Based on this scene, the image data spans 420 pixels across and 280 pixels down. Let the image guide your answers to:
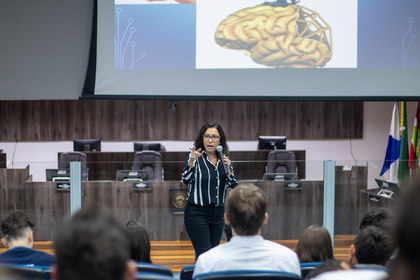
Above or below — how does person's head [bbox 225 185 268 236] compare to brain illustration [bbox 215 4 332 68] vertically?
below

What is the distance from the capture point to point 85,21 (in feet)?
17.3

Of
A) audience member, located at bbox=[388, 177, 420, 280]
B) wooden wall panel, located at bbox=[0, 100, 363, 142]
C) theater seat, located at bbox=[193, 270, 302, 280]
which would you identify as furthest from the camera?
wooden wall panel, located at bbox=[0, 100, 363, 142]

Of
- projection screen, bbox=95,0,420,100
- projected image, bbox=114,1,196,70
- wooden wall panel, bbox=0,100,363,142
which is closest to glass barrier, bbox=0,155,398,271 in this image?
projection screen, bbox=95,0,420,100

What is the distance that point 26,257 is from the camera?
7.20 feet

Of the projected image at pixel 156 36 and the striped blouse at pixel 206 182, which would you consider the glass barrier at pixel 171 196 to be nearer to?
the striped blouse at pixel 206 182

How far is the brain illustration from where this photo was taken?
4.90 meters

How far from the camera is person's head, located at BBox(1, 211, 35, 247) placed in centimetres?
241

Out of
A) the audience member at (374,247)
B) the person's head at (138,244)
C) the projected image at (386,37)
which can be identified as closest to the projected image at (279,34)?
the projected image at (386,37)

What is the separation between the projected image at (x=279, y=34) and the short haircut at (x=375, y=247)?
3.27 metres

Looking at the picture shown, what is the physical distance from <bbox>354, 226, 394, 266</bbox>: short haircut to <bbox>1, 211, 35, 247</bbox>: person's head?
1723 mm

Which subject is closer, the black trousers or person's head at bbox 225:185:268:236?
person's head at bbox 225:185:268:236

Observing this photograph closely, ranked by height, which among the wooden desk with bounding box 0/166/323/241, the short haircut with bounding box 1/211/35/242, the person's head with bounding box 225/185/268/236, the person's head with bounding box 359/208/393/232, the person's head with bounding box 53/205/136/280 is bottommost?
the wooden desk with bounding box 0/166/323/241

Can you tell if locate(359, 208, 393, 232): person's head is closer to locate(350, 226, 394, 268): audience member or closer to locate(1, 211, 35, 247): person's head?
locate(350, 226, 394, 268): audience member

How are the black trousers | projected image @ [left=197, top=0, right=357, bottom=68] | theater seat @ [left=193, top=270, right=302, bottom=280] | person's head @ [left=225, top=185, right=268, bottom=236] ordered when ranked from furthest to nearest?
projected image @ [left=197, top=0, right=357, bottom=68] → the black trousers → person's head @ [left=225, top=185, right=268, bottom=236] → theater seat @ [left=193, top=270, right=302, bottom=280]
